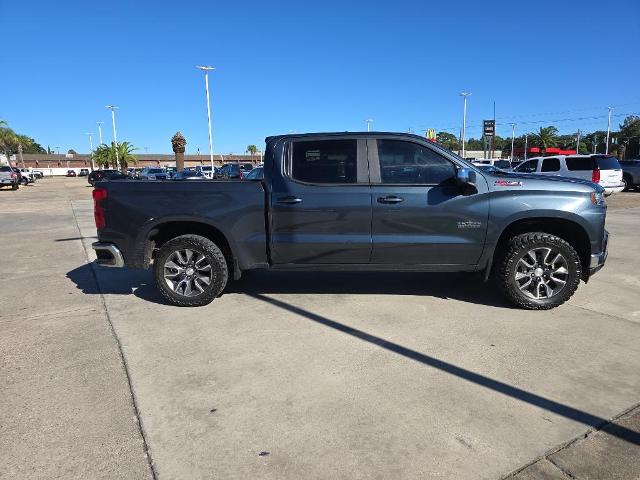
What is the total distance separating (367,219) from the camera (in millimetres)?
4797

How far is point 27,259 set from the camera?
7980mm

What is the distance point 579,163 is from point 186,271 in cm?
1610

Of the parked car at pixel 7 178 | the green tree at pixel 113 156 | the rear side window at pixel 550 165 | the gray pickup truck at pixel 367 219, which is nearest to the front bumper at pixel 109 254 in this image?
the gray pickup truck at pixel 367 219

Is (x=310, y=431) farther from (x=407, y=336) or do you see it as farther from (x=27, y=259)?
(x=27, y=259)

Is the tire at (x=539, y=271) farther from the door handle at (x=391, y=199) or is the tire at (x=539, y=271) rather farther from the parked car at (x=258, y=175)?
the parked car at (x=258, y=175)

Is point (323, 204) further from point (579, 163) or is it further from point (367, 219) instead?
point (579, 163)

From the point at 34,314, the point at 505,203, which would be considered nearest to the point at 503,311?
the point at 505,203

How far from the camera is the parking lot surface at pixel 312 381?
2.56m

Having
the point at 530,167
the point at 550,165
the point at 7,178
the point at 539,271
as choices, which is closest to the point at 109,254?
the point at 539,271

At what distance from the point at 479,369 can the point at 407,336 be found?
2.57ft

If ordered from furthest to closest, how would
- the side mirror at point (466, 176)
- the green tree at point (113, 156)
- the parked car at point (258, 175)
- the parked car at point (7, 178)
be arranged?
the green tree at point (113, 156) < the parked car at point (7, 178) < the parked car at point (258, 175) < the side mirror at point (466, 176)

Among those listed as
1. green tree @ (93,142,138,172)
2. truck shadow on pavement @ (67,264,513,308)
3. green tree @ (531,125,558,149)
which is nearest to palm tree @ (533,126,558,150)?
green tree @ (531,125,558,149)

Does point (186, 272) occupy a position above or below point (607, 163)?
below

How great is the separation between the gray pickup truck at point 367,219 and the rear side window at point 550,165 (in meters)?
13.1
